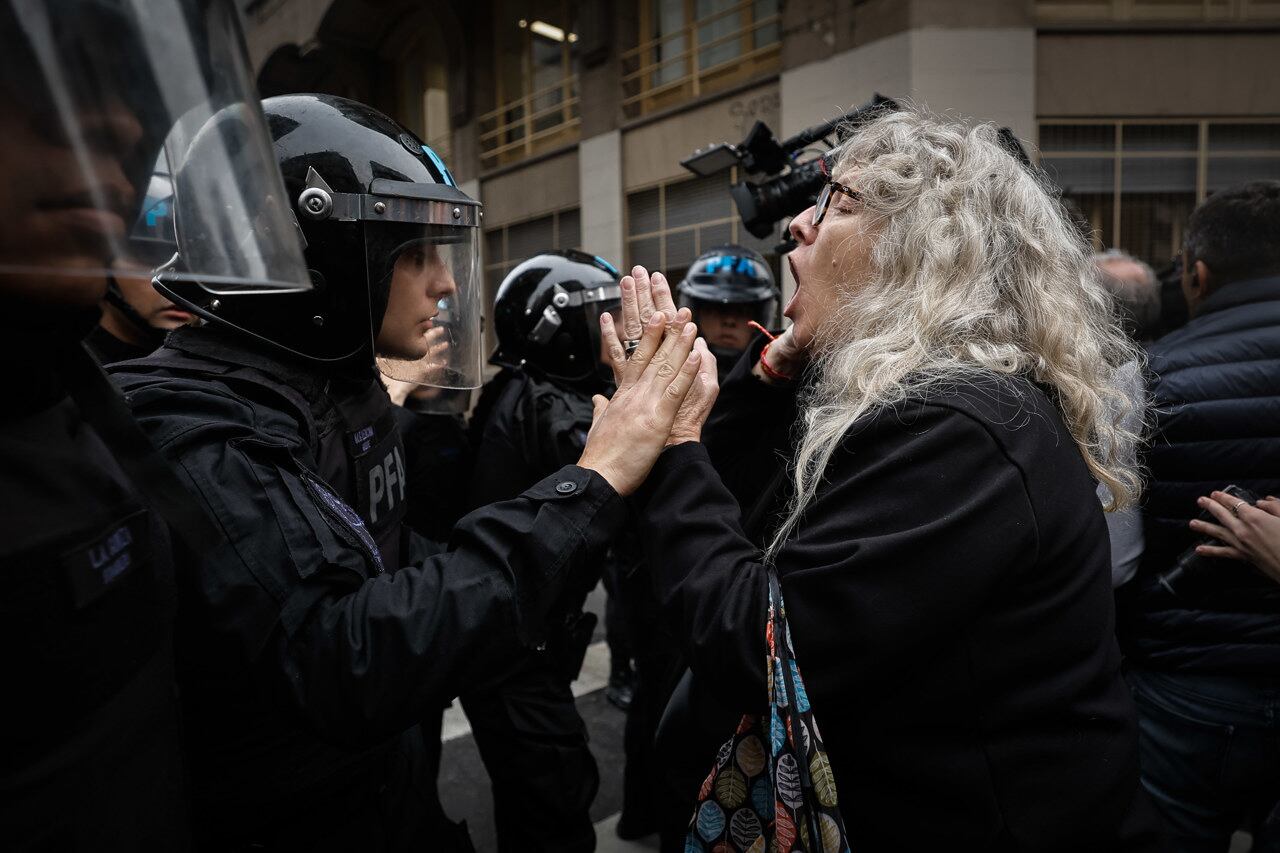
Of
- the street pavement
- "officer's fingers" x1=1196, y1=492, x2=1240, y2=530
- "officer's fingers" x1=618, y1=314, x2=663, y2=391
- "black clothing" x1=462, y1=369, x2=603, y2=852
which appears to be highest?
"officer's fingers" x1=618, y1=314, x2=663, y2=391

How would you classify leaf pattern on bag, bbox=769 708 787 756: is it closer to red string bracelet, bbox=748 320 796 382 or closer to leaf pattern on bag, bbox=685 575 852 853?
leaf pattern on bag, bbox=685 575 852 853

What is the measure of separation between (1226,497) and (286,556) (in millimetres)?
1972

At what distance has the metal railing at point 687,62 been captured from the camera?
10.1 meters

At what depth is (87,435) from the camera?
32.8 inches

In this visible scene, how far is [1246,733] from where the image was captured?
73.2 inches

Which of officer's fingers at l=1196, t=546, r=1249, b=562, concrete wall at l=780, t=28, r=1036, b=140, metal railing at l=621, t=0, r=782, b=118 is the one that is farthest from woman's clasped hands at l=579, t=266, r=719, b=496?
metal railing at l=621, t=0, r=782, b=118

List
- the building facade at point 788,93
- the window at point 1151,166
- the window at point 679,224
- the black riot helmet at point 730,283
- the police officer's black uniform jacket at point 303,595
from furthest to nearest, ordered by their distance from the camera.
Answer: the window at point 679,224
the window at point 1151,166
the building facade at point 788,93
the black riot helmet at point 730,283
the police officer's black uniform jacket at point 303,595

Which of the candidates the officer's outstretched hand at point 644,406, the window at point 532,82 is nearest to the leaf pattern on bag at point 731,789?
the officer's outstretched hand at point 644,406

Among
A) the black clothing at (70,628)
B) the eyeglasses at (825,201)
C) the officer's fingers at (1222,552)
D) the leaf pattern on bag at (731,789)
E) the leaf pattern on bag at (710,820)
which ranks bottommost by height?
the leaf pattern on bag at (710,820)

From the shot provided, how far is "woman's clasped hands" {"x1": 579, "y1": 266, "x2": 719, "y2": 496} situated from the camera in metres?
1.32

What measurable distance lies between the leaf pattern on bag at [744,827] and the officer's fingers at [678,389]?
2.24ft

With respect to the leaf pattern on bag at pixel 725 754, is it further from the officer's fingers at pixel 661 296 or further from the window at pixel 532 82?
the window at pixel 532 82

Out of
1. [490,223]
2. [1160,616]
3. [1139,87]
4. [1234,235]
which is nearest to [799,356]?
[1160,616]

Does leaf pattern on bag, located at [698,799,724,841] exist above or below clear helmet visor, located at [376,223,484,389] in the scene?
below
